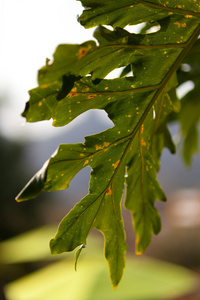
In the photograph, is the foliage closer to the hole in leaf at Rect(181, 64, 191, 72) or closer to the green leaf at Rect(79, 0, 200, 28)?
the green leaf at Rect(79, 0, 200, 28)

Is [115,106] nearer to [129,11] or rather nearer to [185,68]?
[129,11]

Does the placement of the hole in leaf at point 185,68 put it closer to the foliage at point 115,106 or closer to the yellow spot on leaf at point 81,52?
the foliage at point 115,106

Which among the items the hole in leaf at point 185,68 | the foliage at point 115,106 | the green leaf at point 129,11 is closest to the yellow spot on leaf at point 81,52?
the foliage at point 115,106

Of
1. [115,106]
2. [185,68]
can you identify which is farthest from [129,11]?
[185,68]


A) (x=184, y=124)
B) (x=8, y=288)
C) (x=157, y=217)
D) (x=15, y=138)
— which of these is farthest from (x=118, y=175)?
(x=15, y=138)

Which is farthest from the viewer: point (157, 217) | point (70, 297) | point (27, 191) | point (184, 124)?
point (70, 297)

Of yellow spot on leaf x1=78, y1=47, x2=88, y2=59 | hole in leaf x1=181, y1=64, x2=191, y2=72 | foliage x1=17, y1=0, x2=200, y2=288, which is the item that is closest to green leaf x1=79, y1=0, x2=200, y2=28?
foliage x1=17, y1=0, x2=200, y2=288

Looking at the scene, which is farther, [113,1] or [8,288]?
[8,288]

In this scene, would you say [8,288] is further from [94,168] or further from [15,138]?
[15,138]
